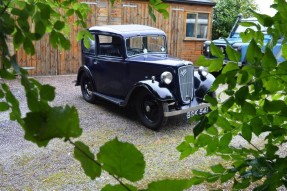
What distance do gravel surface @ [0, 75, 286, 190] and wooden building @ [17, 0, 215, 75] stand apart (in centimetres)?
455

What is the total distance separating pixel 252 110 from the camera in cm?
97

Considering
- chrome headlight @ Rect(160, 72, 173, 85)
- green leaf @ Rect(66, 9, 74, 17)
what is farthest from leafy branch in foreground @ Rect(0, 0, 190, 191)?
chrome headlight @ Rect(160, 72, 173, 85)

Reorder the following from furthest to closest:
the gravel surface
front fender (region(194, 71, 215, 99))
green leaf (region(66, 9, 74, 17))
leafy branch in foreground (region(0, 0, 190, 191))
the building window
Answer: the building window < front fender (region(194, 71, 215, 99)) < the gravel surface < green leaf (region(66, 9, 74, 17)) < leafy branch in foreground (region(0, 0, 190, 191))

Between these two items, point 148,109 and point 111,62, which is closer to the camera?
point 148,109

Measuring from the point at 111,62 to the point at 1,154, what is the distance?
2.76 m

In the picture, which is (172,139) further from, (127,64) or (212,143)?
(212,143)

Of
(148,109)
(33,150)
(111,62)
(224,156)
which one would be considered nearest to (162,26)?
(111,62)

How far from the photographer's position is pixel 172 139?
5.38 meters

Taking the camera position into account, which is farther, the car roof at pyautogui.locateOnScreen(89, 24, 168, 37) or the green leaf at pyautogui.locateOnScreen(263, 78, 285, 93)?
the car roof at pyautogui.locateOnScreen(89, 24, 168, 37)

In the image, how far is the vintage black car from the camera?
5.71 m

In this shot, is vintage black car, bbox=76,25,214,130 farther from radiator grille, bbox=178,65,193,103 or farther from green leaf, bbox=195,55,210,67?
green leaf, bbox=195,55,210,67

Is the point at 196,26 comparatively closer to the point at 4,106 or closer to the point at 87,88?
the point at 87,88

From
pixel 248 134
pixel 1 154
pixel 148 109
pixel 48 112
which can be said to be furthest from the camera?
pixel 148 109

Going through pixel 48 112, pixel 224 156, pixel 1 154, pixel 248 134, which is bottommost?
pixel 1 154
